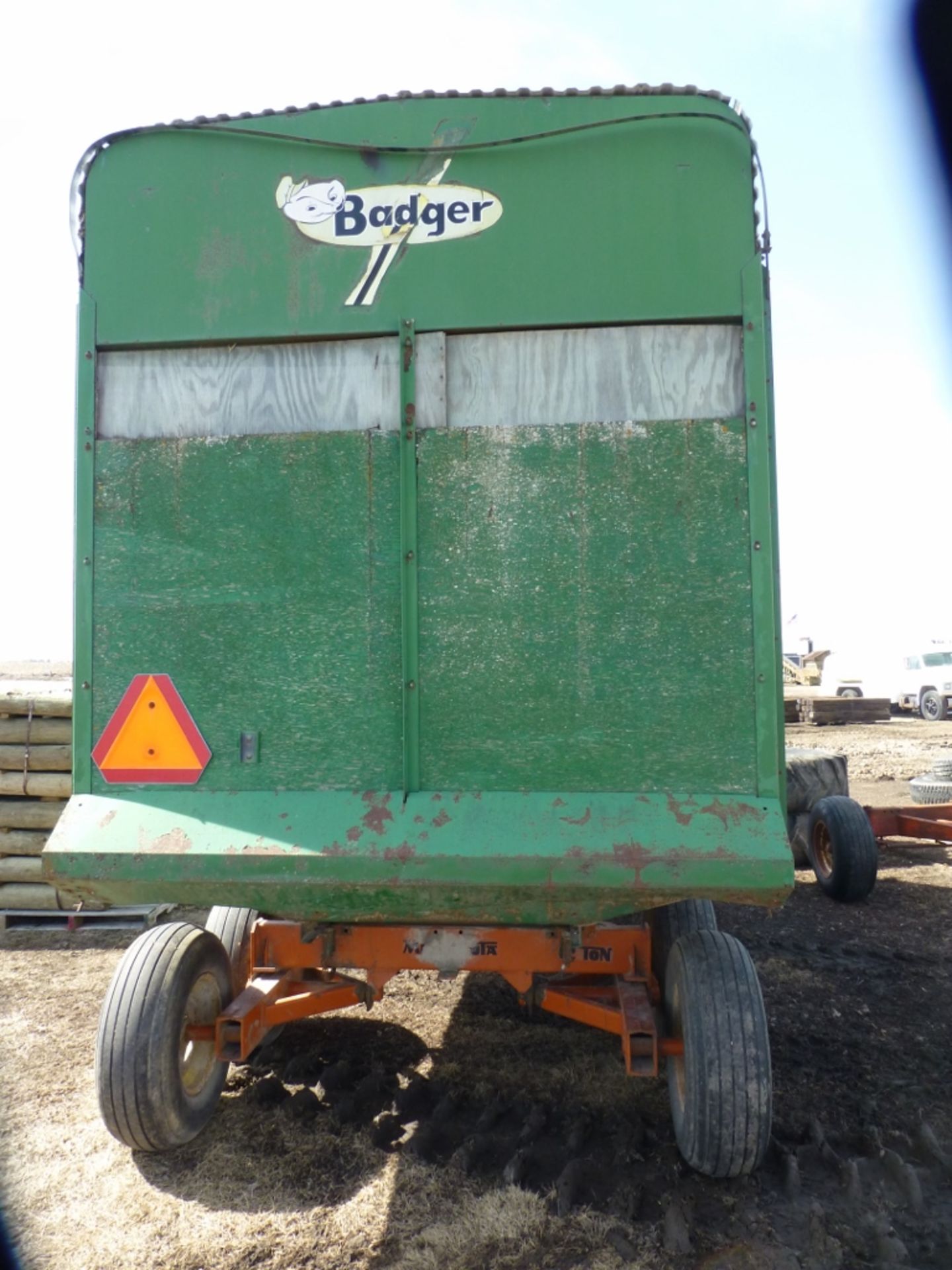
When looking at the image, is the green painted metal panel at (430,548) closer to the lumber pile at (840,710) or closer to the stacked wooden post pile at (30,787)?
the stacked wooden post pile at (30,787)

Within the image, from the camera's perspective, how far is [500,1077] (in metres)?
3.93

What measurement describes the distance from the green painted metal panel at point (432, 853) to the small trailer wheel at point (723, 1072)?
21.4 inches

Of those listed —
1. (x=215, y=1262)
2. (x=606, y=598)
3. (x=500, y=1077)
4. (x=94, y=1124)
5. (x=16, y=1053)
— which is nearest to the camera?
(x=215, y=1262)

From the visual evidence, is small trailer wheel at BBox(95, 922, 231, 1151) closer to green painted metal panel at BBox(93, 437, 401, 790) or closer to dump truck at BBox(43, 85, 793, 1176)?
dump truck at BBox(43, 85, 793, 1176)

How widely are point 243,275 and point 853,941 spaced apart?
211 inches

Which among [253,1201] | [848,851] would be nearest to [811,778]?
A: [848,851]

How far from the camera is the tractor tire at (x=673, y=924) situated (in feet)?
12.1

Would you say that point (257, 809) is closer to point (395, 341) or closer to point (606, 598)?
point (606, 598)

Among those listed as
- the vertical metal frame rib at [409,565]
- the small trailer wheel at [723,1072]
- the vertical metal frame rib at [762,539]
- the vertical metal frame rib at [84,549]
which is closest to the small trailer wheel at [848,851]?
the small trailer wheel at [723,1072]

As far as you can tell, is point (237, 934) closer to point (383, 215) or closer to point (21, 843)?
point (21, 843)

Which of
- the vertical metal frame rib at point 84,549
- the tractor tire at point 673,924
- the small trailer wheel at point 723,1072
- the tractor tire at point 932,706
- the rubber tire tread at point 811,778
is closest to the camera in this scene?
the small trailer wheel at point 723,1072

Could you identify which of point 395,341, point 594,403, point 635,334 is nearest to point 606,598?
point 594,403

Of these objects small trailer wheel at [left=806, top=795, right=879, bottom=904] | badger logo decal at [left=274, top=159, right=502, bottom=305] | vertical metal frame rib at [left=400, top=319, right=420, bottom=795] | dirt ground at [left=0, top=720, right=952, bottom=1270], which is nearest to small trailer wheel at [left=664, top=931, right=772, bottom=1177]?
dirt ground at [left=0, top=720, right=952, bottom=1270]

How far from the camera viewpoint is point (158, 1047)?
3.24 meters
